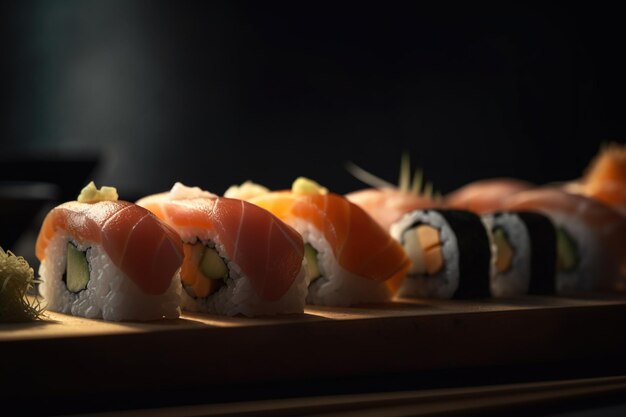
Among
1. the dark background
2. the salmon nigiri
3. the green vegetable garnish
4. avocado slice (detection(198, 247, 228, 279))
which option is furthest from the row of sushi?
the dark background

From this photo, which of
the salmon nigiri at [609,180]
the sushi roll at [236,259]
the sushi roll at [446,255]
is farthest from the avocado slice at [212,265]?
the salmon nigiri at [609,180]

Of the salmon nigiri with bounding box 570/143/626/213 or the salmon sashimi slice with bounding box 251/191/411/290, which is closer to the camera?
the salmon sashimi slice with bounding box 251/191/411/290

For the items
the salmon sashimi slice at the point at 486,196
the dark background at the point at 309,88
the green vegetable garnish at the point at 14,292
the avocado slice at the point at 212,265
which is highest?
the dark background at the point at 309,88

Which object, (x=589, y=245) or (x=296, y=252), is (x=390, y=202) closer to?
(x=589, y=245)

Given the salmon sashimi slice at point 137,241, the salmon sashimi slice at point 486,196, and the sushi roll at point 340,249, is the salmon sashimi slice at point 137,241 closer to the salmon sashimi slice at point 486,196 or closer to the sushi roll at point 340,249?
the sushi roll at point 340,249

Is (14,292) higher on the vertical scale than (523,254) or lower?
lower

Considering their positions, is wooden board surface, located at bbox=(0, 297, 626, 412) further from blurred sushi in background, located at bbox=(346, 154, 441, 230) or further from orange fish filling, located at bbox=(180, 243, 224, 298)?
blurred sushi in background, located at bbox=(346, 154, 441, 230)

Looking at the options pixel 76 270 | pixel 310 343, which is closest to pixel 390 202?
pixel 310 343

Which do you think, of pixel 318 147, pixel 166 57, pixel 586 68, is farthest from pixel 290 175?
pixel 586 68

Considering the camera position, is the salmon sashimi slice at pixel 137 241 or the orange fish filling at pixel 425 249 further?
the orange fish filling at pixel 425 249
